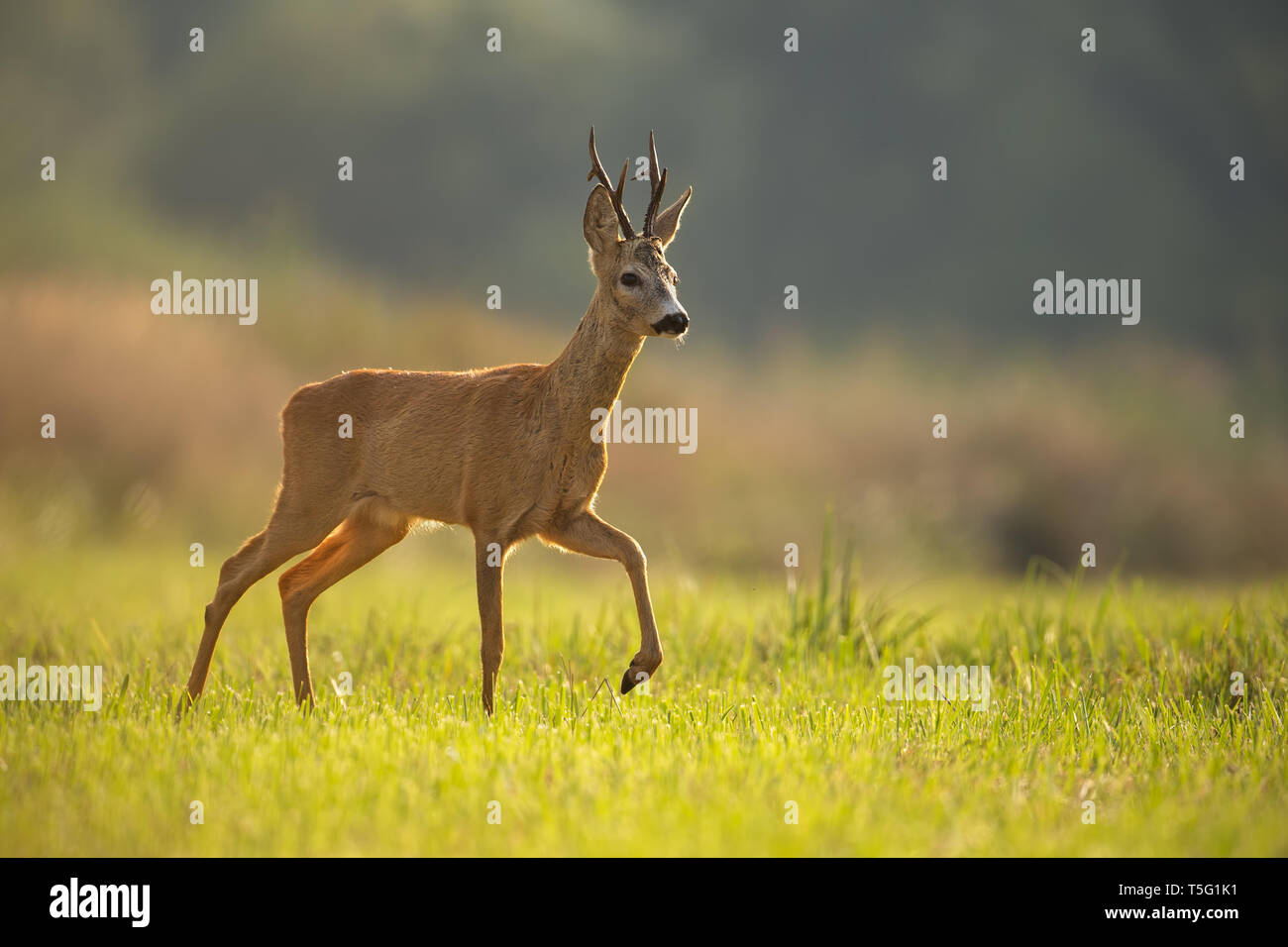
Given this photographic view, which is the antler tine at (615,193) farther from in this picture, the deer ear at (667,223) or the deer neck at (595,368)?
the deer neck at (595,368)

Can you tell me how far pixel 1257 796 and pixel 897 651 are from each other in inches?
151

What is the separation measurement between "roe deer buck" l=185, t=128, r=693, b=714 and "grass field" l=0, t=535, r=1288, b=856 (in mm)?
697

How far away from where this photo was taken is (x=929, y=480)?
22.2 meters

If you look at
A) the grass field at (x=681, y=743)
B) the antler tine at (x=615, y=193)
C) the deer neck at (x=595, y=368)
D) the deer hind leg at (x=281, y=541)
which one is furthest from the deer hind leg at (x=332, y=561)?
the antler tine at (x=615, y=193)

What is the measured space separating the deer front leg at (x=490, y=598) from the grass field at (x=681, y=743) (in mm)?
270

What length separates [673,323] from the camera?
698cm

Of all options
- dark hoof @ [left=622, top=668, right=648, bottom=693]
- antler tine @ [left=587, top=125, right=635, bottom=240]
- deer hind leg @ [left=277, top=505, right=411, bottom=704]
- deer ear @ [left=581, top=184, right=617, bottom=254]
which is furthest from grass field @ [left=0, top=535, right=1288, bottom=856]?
antler tine @ [left=587, top=125, right=635, bottom=240]

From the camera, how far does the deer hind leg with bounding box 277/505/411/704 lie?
320 inches

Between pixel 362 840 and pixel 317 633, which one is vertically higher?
pixel 317 633

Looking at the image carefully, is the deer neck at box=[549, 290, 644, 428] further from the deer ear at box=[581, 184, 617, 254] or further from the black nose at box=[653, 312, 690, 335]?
the black nose at box=[653, 312, 690, 335]
